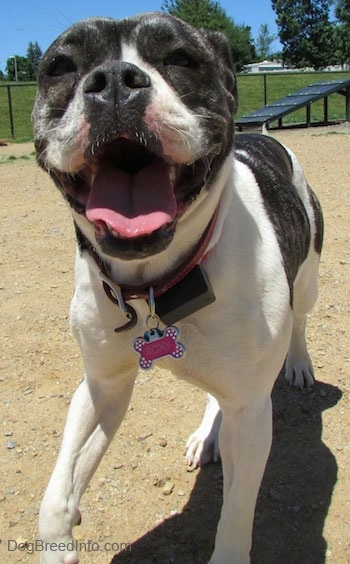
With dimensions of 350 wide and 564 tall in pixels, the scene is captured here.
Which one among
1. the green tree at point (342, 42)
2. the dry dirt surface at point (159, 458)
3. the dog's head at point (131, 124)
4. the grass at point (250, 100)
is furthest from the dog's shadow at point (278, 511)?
the green tree at point (342, 42)

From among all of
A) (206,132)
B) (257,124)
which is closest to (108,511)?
(206,132)

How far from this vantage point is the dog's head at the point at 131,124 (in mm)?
1968

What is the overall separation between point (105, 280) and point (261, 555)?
1.35 m

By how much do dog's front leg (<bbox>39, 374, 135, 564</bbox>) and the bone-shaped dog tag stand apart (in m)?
0.35

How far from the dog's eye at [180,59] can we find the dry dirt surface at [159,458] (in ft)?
6.37

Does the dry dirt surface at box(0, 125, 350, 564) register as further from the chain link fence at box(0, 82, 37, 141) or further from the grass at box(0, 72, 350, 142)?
the chain link fence at box(0, 82, 37, 141)

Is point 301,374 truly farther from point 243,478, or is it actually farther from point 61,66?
point 61,66

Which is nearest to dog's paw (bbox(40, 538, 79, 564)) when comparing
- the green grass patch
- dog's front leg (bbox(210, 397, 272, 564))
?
dog's front leg (bbox(210, 397, 272, 564))

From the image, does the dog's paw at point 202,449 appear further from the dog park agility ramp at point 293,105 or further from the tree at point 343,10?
the tree at point 343,10

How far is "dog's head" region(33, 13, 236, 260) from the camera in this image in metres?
1.97

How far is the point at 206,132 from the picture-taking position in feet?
7.03

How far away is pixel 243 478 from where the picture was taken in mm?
2391

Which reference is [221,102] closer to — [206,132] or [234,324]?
[206,132]

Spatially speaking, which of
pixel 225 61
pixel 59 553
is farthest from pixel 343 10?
pixel 59 553
